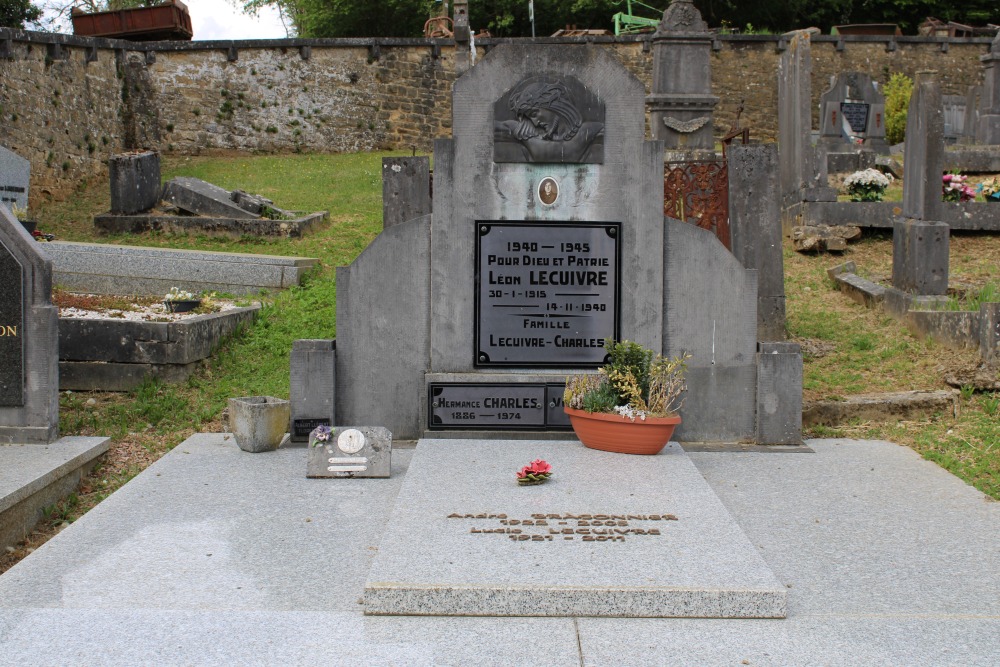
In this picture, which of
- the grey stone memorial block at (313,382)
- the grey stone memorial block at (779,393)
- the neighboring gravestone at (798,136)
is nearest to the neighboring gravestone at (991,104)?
the neighboring gravestone at (798,136)

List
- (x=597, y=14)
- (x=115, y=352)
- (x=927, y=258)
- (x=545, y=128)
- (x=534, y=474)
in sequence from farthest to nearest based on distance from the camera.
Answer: (x=597, y=14), (x=927, y=258), (x=115, y=352), (x=545, y=128), (x=534, y=474)

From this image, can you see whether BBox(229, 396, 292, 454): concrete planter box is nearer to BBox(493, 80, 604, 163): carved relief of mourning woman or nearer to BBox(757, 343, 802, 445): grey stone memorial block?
BBox(493, 80, 604, 163): carved relief of mourning woman

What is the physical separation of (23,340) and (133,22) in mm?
21876

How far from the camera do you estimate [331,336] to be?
876 centimetres

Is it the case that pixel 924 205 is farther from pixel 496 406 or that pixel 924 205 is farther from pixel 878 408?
pixel 496 406

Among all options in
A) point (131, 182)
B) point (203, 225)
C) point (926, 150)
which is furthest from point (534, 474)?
point (131, 182)

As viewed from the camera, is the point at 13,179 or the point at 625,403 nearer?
the point at 625,403

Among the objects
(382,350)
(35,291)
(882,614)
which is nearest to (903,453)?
(882,614)

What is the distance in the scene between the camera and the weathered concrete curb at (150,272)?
1016 cm

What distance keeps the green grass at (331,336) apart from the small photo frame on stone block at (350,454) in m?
1.31

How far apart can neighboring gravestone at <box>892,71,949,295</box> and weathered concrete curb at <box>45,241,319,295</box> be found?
612cm

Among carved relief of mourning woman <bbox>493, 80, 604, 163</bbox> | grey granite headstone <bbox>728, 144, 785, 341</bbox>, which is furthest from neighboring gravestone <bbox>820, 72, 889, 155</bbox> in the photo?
carved relief of mourning woman <bbox>493, 80, 604, 163</bbox>

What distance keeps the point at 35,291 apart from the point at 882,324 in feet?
23.2

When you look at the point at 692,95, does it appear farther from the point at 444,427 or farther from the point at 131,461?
the point at 131,461
